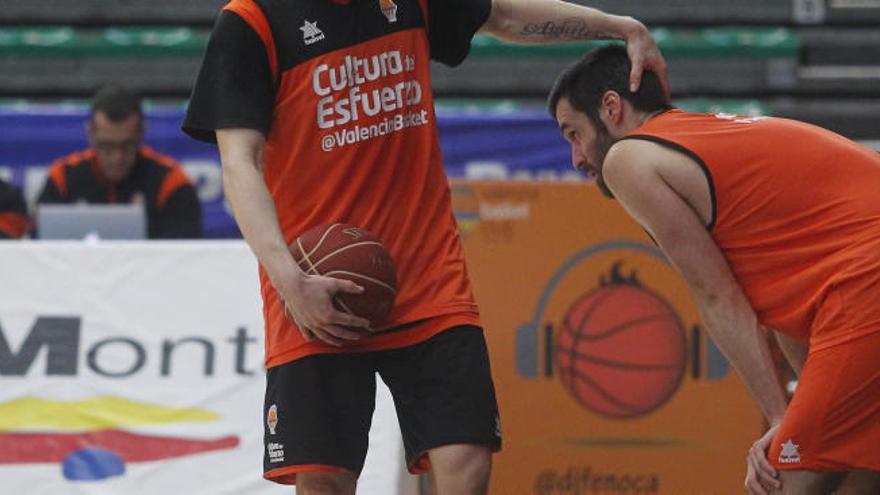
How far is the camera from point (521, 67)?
10.5 m

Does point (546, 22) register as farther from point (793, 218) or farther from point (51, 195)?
point (51, 195)

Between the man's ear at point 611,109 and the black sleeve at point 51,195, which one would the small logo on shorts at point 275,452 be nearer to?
the man's ear at point 611,109

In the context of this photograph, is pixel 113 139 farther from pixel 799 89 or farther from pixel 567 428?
pixel 799 89

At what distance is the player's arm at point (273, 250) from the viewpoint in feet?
11.3

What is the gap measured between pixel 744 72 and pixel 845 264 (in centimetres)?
699

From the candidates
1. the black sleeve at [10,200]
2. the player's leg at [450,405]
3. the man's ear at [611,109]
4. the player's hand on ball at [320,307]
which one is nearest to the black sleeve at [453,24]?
the man's ear at [611,109]

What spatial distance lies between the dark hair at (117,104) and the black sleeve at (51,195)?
422mm

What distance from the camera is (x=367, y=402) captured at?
12.7ft

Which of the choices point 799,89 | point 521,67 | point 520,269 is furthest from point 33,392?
point 799,89

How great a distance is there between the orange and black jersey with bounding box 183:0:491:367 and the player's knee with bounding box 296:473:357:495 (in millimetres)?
301

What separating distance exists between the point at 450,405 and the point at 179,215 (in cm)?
394

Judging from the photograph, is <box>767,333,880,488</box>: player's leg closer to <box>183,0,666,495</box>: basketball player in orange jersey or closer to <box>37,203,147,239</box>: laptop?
<box>183,0,666,495</box>: basketball player in orange jersey

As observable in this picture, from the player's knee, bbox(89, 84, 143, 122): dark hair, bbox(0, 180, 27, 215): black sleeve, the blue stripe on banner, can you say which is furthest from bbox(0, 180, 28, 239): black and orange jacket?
the player's knee

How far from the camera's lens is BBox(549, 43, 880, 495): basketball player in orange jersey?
3438 mm
